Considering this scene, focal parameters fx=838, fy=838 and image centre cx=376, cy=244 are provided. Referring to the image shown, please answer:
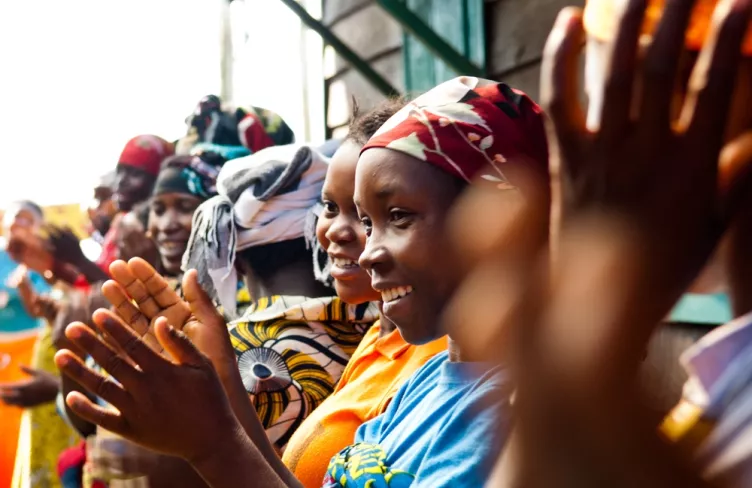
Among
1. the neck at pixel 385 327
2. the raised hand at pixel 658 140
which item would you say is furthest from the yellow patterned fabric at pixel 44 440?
the raised hand at pixel 658 140

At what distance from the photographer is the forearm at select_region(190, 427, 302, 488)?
4.58ft

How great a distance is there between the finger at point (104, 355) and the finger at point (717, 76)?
3.34 feet

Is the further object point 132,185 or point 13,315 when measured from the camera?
point 13,315

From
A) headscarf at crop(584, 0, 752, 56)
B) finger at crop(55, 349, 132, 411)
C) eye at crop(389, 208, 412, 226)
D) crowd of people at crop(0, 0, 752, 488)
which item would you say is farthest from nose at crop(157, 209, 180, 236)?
headscarf at crop(584, 0, 752, 56)

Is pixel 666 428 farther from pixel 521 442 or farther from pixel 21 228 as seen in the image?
pixel 21 228

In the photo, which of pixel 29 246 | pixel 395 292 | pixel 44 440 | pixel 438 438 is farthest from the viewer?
pixel 44 440

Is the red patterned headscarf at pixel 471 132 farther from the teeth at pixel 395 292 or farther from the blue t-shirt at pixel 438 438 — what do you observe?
the blue t-shirt at pixel 438 438

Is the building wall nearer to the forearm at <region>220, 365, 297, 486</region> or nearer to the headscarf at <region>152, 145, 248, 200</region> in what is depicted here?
the headscarf at <region>152, 145, 248, 200</region>

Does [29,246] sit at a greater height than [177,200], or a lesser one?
lesser

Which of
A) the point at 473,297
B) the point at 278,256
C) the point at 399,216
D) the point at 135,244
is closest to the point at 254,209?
the point at 278,256

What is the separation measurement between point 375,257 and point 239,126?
2.80m

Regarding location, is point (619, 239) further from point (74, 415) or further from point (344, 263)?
point (74, 415)

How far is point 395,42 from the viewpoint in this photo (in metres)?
4.95

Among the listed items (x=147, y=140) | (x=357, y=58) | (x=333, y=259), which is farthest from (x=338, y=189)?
(x=147, y=140)
